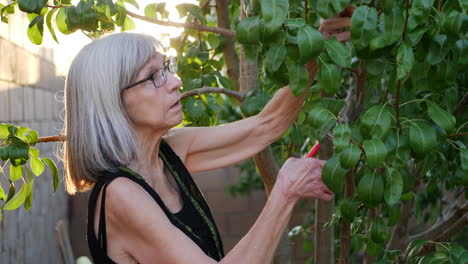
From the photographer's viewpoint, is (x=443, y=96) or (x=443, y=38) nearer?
(x=443, y=38)

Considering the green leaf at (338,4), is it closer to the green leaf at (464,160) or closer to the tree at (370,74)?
the tree at (370,74)

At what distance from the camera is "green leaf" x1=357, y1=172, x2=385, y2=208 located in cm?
175

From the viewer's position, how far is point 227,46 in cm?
352

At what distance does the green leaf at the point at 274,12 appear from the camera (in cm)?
151

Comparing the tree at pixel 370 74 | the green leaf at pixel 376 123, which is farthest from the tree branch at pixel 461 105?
the green leaf at pixel 376 123

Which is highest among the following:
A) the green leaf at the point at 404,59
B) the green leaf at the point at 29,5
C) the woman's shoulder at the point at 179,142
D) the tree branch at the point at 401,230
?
the green leaf at the point at 404,59

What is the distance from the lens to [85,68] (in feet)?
7.25

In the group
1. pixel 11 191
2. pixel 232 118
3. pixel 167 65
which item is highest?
pixel 167 65

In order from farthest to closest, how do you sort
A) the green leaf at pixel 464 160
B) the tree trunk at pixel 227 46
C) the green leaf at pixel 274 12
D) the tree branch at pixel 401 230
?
the tree branch at pixel 401 230
the tree trunk at pixel 227 46
the green leaf at pixel 464 160
the green leaf at pixel 274 12

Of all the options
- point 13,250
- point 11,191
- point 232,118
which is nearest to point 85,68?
point 11,191

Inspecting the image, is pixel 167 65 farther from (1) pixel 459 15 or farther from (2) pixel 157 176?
(1) pixel 459 15

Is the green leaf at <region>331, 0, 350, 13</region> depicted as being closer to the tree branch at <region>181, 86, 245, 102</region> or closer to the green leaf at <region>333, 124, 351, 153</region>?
the green leaf at <region>333, 124, 351, 153</region>

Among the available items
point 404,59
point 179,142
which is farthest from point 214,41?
point 404,59

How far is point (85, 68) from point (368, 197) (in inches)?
35.2
